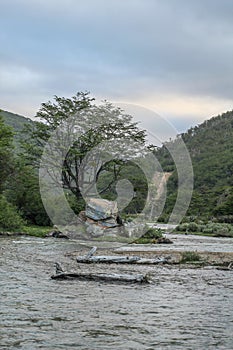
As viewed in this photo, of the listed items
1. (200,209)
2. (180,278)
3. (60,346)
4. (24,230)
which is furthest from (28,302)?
(200,209)

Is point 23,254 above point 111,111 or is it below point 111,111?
below

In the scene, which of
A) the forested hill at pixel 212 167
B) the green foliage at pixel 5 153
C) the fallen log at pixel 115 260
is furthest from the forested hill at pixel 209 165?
the fallen log at pixel 115 260

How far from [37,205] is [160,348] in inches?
1384

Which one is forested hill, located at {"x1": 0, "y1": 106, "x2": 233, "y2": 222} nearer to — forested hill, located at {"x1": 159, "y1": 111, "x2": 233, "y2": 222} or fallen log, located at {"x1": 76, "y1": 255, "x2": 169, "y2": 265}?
forested hill, located at {"x1": 159, "y1": 111, "x2": 233, "y2": 222}

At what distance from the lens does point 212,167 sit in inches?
5182

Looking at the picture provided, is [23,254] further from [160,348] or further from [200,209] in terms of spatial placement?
[200,209]

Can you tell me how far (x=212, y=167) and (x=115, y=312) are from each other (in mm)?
123798

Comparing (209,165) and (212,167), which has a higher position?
(209,165)

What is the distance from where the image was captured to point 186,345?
823cm

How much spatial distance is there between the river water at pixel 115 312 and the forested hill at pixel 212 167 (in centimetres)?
5670

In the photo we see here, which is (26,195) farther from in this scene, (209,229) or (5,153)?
(209,229)

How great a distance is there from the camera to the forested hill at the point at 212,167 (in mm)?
82875

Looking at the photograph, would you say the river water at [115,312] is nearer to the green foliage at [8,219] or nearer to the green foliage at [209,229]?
the green foliage at [8,219]

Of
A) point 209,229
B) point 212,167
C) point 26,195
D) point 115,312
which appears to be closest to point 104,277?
point 115,312
